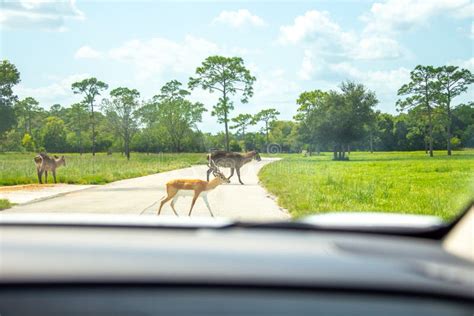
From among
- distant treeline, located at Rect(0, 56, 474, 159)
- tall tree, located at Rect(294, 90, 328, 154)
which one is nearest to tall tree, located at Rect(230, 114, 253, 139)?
distant treeline, located at Rect(0, 56, 474, 159)

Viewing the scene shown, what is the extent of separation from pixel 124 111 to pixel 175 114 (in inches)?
14.5

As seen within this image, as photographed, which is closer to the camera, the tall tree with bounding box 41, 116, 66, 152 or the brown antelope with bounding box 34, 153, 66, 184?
the tall tree with bounding box 41, 116, 66, 152

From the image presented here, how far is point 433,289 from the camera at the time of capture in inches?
19.5

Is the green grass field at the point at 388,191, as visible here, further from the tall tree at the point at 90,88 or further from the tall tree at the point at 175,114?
the tall tree at the point at 90,88

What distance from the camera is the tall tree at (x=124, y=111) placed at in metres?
3.76

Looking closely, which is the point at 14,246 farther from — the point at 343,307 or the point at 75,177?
the point at 75,177

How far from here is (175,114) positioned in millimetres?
3930

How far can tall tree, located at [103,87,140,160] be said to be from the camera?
148 inches

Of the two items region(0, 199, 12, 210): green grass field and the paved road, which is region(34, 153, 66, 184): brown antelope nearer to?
the paved road

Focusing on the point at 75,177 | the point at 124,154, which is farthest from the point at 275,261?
the point at 75,177

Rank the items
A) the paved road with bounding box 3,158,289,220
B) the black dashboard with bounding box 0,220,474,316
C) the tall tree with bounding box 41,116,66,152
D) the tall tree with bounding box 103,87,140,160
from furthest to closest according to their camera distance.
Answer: the paved road with bounding box 3,158,289,220
the tall tree with bounding box 103,87,140,160
the tall tree with bounding box 41,116,66,152
the black dashboard with bounding box 0,220,474,316

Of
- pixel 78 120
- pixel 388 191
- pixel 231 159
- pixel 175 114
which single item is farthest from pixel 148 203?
pixel 231 159

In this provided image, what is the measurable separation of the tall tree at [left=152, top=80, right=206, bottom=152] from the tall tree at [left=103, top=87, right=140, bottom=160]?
6.8 inches

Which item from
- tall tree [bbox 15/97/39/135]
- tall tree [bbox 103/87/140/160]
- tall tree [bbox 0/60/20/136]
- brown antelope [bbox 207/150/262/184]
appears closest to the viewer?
tall tree [bbox 0/60/20/136]
